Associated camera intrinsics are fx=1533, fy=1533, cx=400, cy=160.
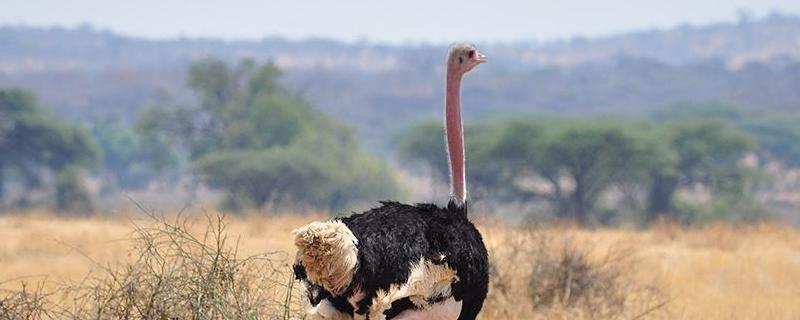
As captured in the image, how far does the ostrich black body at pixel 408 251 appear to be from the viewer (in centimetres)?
504

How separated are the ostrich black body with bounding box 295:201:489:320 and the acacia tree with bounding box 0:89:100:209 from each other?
3479 cm

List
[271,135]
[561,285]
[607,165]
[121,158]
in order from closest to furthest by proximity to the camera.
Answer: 1. [561,285]
2. [607,165]
3. [271,135]
4. [121,158]

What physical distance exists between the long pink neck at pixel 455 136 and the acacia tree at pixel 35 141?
33897 millimetres

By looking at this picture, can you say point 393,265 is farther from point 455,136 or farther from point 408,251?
point 455,136

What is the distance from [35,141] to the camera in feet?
134

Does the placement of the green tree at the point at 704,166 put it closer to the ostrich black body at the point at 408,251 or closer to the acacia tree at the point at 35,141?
the acacia tree at the point at 35,141

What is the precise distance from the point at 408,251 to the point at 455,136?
1241 millimetres

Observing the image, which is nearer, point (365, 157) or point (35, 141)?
point (35, 141)

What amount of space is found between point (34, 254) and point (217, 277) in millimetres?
8038

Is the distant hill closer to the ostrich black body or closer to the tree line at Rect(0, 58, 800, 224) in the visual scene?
the tree line at Rect(0, 58, 800, 224)

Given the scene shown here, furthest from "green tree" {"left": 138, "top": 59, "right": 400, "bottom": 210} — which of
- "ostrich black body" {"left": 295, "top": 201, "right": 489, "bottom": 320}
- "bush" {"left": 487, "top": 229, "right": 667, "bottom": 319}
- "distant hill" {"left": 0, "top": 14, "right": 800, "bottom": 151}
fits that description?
"ostrich black body" {"left": 295, "top": 201, "right": 489, "bottom": 320}

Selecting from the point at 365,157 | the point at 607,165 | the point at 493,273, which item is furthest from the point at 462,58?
the point at 365,157

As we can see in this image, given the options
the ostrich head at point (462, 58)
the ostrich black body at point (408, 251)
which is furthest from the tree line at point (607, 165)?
the ostrich black body at point (408, 251)

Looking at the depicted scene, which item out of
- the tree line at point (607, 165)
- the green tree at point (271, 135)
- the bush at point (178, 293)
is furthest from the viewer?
the green tree at point (271, 135)
